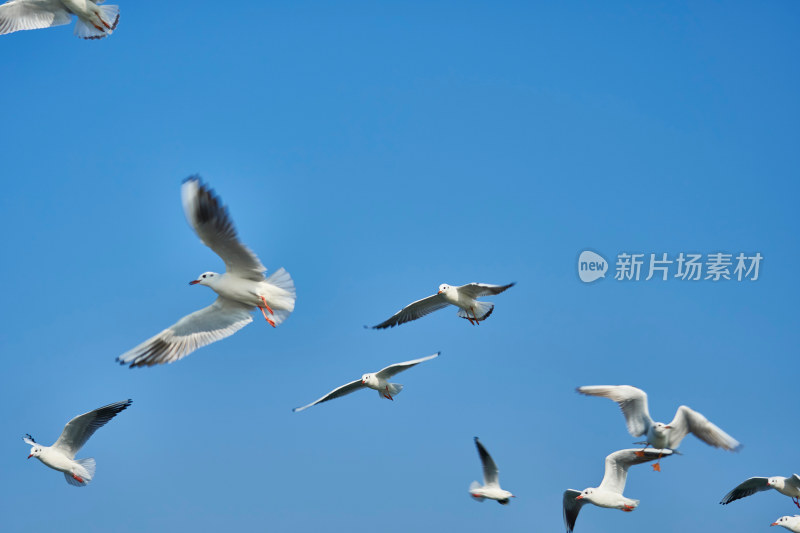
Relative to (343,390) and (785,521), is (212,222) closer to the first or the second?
(343,390)

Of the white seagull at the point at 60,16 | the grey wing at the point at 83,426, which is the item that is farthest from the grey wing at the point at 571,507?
the white seagull at the point at 60,16

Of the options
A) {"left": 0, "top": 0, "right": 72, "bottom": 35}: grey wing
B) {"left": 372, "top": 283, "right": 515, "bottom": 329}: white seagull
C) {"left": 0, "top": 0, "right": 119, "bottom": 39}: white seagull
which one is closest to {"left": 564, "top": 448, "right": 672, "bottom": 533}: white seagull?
{"left": 372, "top": 283, "right": 515, "bottom": 329}: white seagull

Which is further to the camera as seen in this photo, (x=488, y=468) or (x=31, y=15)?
(x=488, y=468)

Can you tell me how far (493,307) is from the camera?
14.4 metres

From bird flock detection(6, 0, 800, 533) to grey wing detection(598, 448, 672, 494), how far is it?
0.01m

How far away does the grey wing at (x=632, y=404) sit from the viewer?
1426cm

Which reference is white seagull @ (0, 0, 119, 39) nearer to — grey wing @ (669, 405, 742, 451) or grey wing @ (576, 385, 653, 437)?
grey wing @ (576, 385, 653, 437)

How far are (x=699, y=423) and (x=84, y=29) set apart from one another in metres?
11.2

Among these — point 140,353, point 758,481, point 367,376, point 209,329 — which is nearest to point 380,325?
point 367,376

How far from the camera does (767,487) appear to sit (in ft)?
49.7

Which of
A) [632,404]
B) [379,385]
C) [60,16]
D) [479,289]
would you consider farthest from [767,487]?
[60,16]

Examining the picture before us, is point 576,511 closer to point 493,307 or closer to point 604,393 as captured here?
point 604,393

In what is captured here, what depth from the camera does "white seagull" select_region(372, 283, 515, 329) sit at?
45.9 feet

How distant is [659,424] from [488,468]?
2791mm
